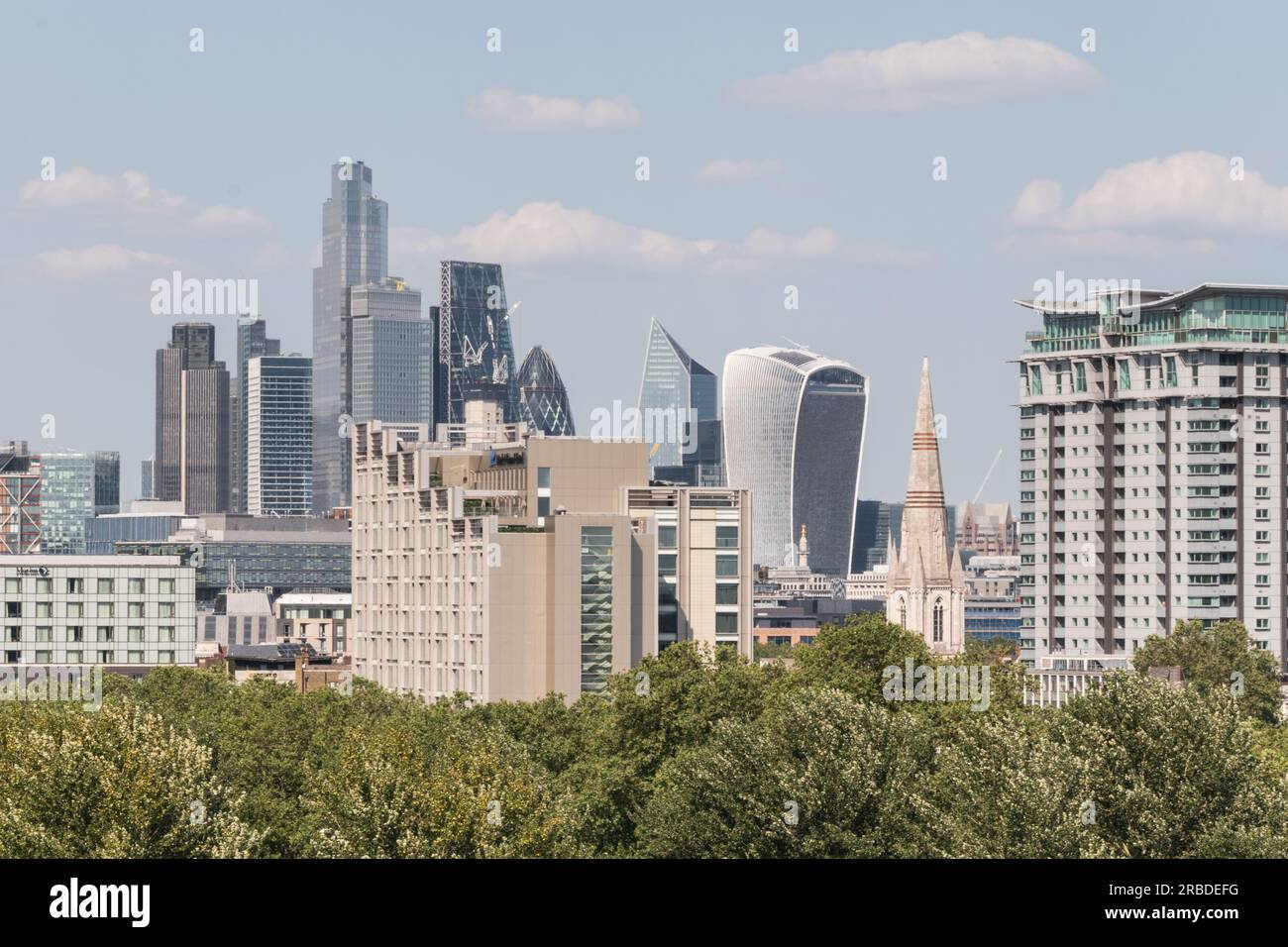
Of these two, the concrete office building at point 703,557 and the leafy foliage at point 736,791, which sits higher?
the concrete office building at point 703,557

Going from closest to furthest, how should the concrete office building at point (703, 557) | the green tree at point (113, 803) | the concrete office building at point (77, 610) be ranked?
the green tree at point (113, 803) < the concrete office building at point (703, 557) < the concrete office building at point (77, 610)

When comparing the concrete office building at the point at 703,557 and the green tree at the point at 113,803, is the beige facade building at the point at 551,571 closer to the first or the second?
the concrete office building at the point at 703,557

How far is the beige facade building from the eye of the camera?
17300 cm

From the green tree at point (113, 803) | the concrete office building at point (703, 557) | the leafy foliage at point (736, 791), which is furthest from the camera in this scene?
the concrete office building at point (703, 557)

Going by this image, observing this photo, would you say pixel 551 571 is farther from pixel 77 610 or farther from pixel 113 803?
pixel 113 803

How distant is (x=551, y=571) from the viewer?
17438cm

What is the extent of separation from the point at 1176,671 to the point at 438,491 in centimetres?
6375

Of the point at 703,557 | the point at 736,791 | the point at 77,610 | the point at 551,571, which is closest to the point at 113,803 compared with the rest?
the point at 736,791

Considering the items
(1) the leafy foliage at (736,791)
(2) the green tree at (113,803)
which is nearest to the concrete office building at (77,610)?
(1) the leafy foliage at (736,791)

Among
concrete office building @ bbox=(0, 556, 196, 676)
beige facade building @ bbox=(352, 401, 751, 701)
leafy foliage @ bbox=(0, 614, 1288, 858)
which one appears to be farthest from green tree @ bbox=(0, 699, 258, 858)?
concrete office building @ bbox=(0, 556, 196, 676)

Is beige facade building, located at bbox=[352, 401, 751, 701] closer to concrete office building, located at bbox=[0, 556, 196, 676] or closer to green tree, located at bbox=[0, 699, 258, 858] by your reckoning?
concrete office building, located at bbox=[0, 556, 196, 676]

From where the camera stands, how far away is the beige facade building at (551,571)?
17300 centimetres

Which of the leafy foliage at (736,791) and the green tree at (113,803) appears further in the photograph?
the leafy foliage at (736,791)
